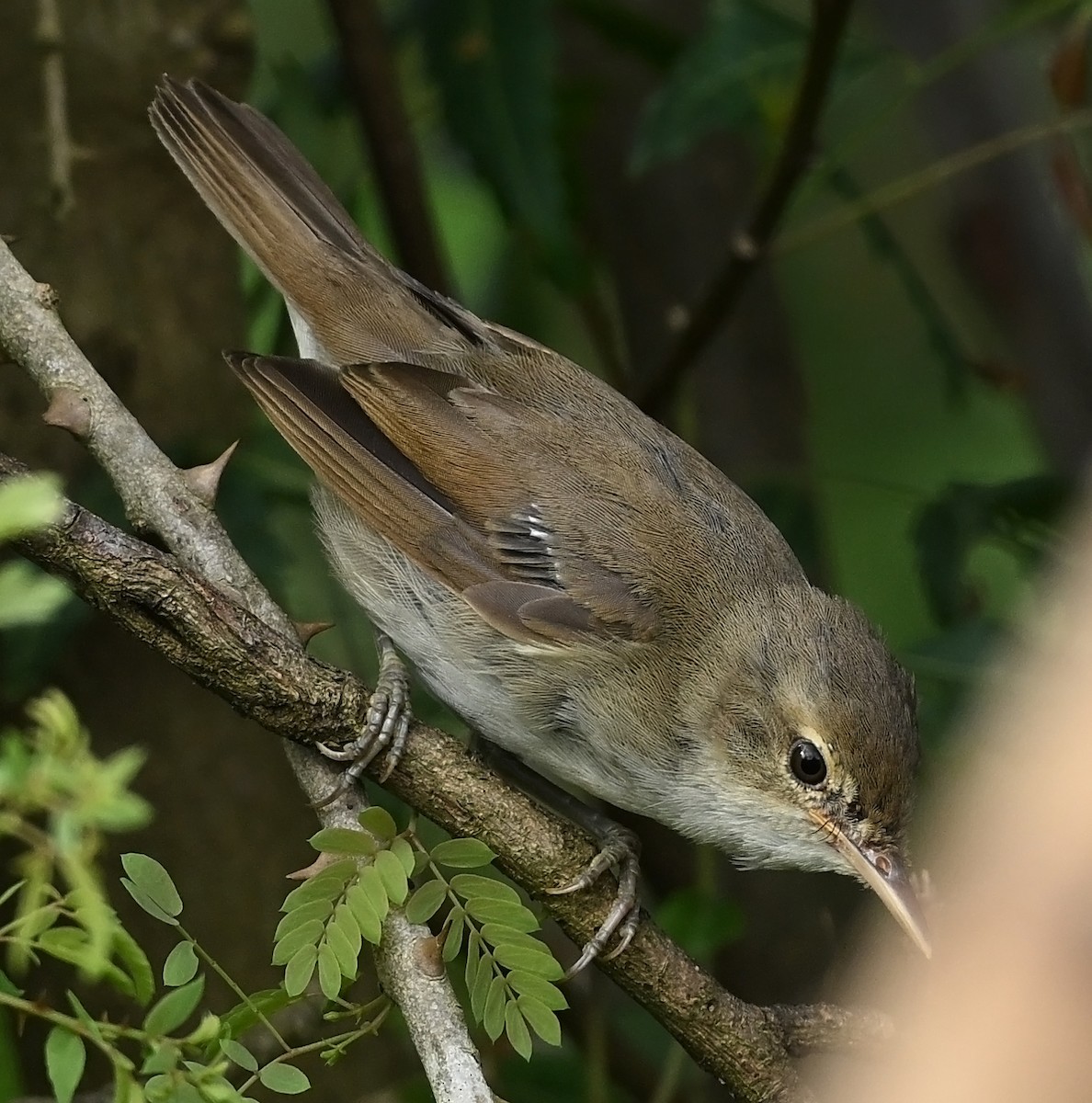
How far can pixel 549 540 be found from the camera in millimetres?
3410

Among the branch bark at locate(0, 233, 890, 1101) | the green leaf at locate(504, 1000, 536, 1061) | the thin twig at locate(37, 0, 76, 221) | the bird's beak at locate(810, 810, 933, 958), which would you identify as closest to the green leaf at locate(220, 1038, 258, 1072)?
the green leaf at locate(504, 1000, 536, 1061)

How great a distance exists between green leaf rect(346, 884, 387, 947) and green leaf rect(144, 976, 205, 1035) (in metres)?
0.40

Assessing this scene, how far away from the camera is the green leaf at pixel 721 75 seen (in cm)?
395

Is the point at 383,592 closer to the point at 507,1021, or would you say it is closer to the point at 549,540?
A: the point at 549,540

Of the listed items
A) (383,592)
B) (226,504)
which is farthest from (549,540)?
(226,504)

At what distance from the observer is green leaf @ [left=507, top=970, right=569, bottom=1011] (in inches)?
90.4

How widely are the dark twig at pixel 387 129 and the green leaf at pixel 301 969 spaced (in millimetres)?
2452

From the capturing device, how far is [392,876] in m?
2.23

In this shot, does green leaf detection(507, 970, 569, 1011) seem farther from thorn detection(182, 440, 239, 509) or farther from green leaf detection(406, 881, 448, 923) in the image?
thorn detection(182, 440, 239, 509)

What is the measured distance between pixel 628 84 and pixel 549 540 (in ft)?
8.51

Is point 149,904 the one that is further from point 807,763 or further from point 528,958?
point 807,763

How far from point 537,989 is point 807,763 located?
3.45 ft

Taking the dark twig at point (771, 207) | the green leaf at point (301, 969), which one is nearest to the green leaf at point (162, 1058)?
the green leaf at point (301, 969)

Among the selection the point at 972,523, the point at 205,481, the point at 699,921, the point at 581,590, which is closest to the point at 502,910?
the point at 205,481
